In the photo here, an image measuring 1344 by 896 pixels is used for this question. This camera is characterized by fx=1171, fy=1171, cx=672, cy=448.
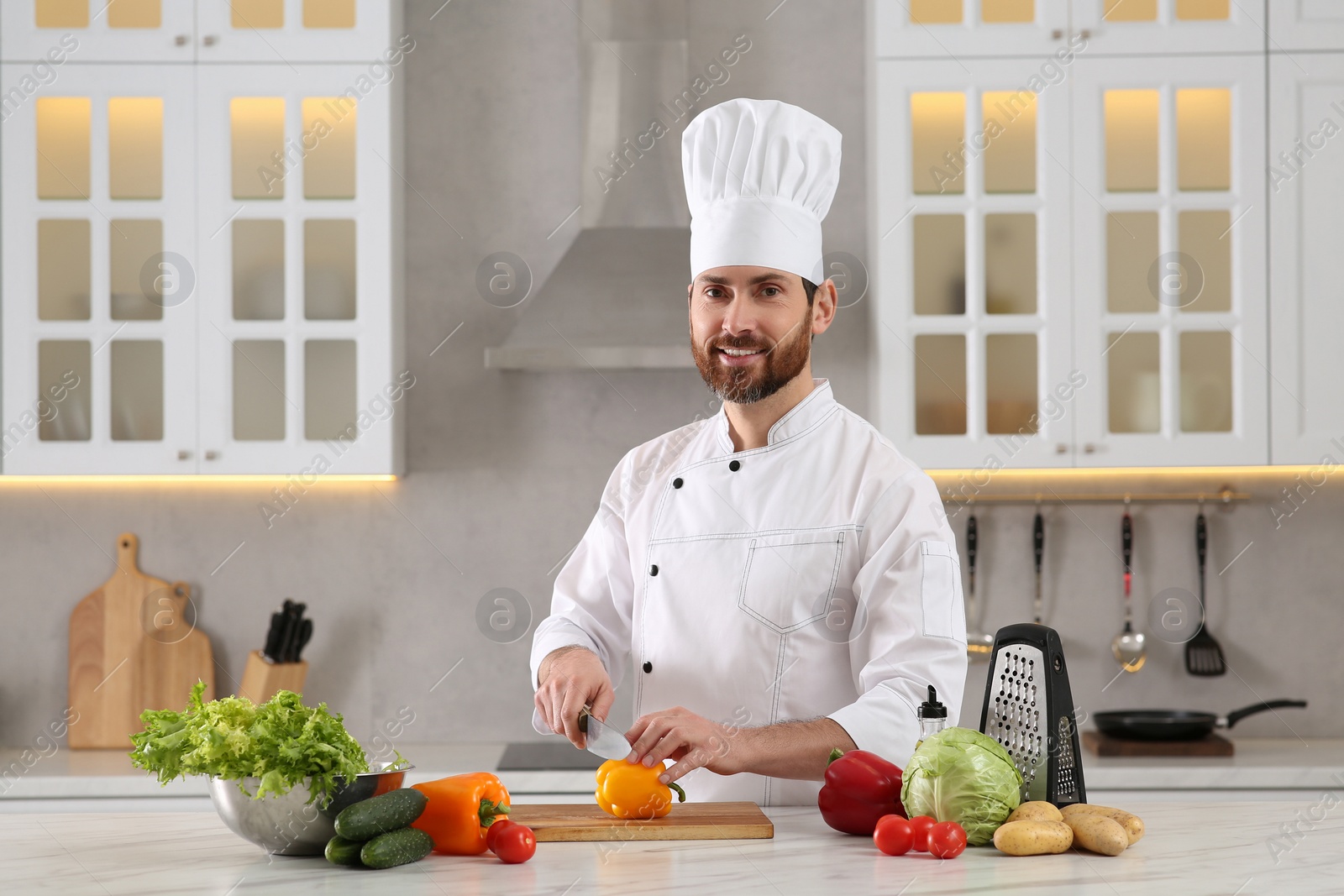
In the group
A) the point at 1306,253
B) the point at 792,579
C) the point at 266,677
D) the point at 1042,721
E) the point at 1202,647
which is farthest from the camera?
the point at 1202,647

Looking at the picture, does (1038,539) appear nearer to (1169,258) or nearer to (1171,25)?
(1169,258)

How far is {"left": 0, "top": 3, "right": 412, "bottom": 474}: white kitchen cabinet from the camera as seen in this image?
2.75 metres

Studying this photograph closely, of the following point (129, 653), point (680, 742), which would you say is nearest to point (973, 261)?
point (680, 742)

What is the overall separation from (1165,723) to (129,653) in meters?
2.49

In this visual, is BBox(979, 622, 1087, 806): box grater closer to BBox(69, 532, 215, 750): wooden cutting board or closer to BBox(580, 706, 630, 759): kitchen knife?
BBox(580, 706, 630, 759): kitchen knife

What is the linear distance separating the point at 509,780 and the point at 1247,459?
1.83 metres

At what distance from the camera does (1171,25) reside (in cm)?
274

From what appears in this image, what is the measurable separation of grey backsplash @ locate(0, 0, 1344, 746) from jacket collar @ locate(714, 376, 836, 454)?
4.15 feet

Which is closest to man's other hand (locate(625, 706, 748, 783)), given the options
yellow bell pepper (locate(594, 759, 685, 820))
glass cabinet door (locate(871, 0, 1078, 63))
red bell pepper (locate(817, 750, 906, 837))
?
Answer: yellow bell pepper (locate(594, 759, 685, 820))

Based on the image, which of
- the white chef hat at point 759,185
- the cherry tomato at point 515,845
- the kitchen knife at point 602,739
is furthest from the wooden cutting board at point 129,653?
the cherry tomato at point 515,845

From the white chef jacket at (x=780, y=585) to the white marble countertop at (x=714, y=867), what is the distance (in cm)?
32

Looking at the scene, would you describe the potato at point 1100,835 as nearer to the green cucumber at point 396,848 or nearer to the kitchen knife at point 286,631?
the green cucumber at point 396,848

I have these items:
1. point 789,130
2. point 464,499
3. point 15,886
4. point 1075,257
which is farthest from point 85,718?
point 1075,257

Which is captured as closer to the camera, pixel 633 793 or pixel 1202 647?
pixel 633 793
